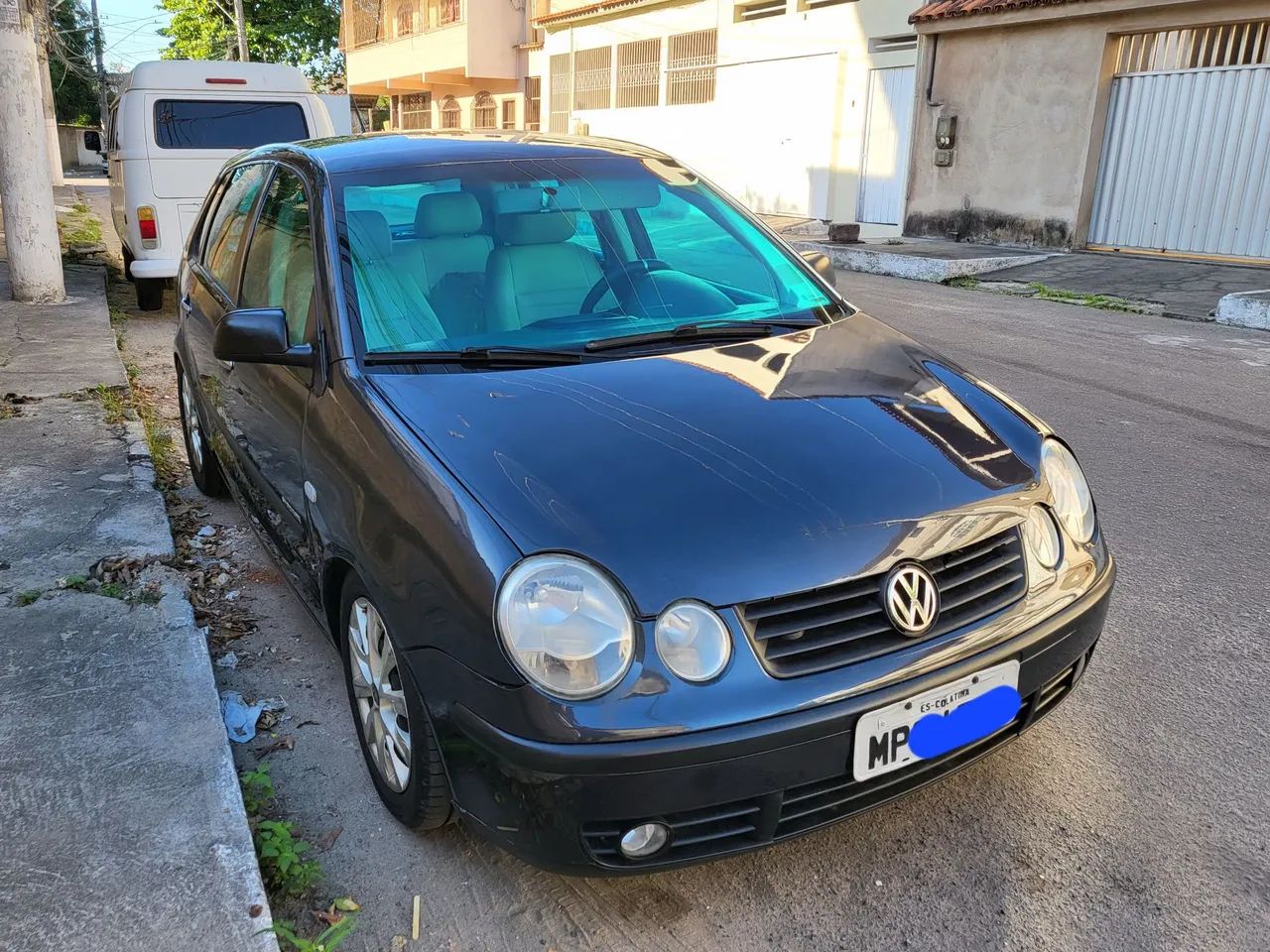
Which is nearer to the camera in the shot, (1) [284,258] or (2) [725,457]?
(2) [725,457]

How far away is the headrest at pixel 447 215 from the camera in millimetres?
3070

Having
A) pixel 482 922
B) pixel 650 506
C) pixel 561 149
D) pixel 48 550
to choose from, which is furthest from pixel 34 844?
pixel 561 149

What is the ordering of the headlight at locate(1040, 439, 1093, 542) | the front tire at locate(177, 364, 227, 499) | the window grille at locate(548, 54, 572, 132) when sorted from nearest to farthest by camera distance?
the headlight at locate(1040, 439, 1093, 542) → the front tire at locate(177, 364, 227, 499) → the window grille at locate(548, 54, 572, 132)

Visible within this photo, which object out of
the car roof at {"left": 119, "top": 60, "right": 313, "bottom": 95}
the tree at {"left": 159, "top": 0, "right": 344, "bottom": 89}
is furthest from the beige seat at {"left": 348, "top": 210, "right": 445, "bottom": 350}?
the tree at {"left": 159, "top": 0, "right": 344, "bottom": 89}

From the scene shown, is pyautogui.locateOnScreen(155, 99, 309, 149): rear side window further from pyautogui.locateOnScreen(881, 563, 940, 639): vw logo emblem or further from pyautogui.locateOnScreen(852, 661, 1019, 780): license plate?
pyautogui.locateOnScreen(852, 661, 1019, 780): license plate

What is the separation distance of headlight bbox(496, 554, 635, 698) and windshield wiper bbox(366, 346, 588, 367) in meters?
0.87

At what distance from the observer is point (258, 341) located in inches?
110

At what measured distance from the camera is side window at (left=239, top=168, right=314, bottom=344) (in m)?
3.06

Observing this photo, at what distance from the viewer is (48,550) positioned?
3.77 metres

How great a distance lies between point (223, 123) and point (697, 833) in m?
8.99

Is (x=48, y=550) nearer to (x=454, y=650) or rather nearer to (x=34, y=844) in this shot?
(x=34, y=844)

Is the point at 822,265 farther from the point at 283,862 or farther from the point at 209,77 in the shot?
the point at 209,77

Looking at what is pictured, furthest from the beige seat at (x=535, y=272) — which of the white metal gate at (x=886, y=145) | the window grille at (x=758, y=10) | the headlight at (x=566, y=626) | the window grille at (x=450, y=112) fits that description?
the window grille at (x=450, y=112)

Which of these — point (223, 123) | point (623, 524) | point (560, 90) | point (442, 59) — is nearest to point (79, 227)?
point (223, 123)
